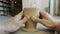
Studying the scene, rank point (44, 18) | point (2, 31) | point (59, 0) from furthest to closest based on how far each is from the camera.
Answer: point (59, 0) → point (44, 18) → point (2, 31)

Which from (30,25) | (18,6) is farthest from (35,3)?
(30,25)

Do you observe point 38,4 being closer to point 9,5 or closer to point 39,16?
point 9,5

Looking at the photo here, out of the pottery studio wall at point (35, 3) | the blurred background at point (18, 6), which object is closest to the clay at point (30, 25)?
the pottery studio wall at point (35, 3)

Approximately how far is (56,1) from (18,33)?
2087 millimetres

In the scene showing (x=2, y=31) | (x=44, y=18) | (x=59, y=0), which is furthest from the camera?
(x=59, y=0)

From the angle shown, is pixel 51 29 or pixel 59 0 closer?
pixel 51 29

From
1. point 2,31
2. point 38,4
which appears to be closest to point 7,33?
point 2,31

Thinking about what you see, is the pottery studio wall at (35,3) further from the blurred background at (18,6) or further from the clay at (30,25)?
the clay at (30,25)

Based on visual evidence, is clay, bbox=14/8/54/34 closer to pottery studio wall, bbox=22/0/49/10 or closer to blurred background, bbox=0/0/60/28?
pottery studio wall, bbox=22/0/49/10

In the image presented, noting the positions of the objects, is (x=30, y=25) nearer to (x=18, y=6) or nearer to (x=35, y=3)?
(x=35, y=3)

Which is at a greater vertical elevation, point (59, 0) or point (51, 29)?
point (59, 0)

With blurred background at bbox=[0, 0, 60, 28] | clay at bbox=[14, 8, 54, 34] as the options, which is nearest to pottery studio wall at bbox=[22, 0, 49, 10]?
blurred background at bbox=[0, 0, 60, 28]

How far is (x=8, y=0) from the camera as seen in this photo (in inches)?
109

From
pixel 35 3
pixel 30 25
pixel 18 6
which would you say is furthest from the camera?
pixel 18 6
